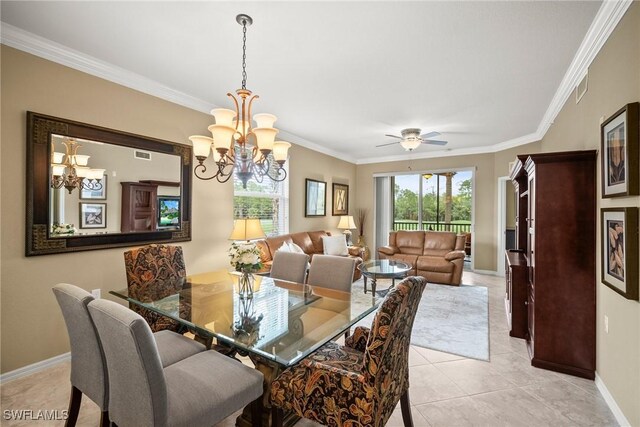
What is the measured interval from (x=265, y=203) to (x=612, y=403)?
4335 mm

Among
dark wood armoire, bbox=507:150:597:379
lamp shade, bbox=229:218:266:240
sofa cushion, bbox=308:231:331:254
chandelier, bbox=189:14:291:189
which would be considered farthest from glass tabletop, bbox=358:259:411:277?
chandelier, bbox=189:14:291:189

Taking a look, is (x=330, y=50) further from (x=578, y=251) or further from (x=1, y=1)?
(x=578, y=251)

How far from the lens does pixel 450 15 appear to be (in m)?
2.05

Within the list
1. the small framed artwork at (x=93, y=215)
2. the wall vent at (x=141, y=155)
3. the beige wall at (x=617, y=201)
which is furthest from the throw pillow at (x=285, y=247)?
the beige wall at (x=617, y=201)

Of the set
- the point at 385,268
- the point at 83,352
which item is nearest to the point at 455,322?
the point at 385,268

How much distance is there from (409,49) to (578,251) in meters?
2.20

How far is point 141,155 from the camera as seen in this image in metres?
3.10

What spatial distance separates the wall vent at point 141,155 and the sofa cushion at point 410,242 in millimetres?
5016

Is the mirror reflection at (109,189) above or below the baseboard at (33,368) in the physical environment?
above

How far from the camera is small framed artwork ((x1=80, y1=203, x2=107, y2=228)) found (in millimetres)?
2678

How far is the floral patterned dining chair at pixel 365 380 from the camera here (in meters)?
1.32

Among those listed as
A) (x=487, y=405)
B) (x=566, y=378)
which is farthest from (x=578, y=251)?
(x=487, y=405)

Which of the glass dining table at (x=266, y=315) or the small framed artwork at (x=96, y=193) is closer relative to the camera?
the glass dining table at (x=266, y=315)

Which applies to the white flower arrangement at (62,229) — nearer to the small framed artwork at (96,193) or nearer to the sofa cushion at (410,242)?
the small framed artwork at (96,193)
